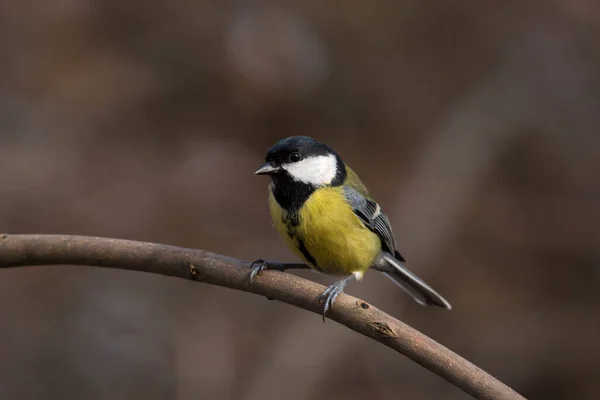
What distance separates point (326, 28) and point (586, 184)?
2137 mm

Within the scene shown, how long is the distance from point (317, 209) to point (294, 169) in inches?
5.5

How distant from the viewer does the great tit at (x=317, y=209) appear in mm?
2021

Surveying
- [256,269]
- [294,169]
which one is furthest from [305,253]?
[256,269]

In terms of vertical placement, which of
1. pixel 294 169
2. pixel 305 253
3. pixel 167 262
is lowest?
pixel 167 262

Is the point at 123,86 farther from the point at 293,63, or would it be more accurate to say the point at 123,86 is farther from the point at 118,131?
the point at 293,63

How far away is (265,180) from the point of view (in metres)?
4.59

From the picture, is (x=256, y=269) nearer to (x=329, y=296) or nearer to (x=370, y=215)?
(x=329, y=296)

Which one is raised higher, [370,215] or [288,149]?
[288,149]

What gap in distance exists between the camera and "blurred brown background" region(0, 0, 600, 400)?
149 inches

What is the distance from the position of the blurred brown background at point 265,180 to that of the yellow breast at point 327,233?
1.83 metres

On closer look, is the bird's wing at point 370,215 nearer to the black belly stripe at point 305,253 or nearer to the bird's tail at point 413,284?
the bird's tail at point 413,284

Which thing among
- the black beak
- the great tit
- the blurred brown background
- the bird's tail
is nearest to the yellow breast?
the great tit

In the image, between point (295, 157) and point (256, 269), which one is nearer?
point (256, 269)

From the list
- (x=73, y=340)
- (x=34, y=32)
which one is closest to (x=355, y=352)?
(x=73, y=340)
